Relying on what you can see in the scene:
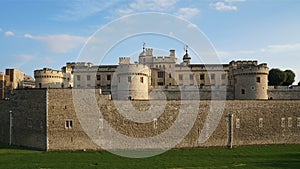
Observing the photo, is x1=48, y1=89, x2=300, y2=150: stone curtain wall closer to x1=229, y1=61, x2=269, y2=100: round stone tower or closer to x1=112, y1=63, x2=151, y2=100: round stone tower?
x1=229, y1=61, x2=269, y2=100: round stone tower

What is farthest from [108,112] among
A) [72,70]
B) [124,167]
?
[72,70]

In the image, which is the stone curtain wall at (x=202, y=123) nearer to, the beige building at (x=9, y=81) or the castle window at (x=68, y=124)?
the castle window at (x=68, y=124)

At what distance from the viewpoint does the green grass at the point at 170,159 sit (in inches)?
828

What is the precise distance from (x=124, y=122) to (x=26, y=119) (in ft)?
28.2

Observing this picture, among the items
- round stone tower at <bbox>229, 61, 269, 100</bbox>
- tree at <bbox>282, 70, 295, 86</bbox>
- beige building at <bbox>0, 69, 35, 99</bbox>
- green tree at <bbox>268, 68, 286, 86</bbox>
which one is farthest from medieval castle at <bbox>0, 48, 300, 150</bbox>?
tree at <bbox>282, 70, 295, 86</bbox>

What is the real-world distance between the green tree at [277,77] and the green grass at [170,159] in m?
30.8

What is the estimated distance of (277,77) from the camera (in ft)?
185

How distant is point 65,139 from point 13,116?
6.06 metres

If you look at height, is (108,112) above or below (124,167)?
above

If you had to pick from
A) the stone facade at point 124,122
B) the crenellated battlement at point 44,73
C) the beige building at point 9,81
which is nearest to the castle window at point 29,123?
the stone facade at point 124,122

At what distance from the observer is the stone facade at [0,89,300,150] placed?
26703 millimetres

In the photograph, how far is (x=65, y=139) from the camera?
2675 centimetres

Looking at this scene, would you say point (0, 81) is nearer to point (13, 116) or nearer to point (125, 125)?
point (13, 116)

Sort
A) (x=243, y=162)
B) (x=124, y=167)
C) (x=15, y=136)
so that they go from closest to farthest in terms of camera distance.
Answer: (x=124, y=167) < (x=243, y=162) < (x=15, y=136)
